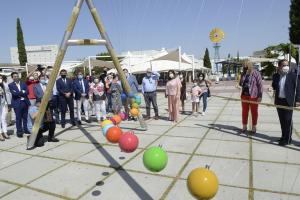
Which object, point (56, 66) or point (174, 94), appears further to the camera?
point (174, 94)

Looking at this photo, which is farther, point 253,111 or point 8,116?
point 8,116

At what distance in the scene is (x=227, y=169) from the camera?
4.80 meters

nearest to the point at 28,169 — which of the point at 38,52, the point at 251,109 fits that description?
the point at 251,109

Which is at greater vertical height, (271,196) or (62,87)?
(62,87)

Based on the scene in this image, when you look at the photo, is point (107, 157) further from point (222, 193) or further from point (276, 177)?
point (276, 177)

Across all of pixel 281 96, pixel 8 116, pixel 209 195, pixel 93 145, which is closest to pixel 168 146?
pixel 93 145

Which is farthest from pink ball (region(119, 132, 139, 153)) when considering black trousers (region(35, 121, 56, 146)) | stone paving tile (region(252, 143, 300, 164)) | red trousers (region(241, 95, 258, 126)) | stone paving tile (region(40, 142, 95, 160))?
red trousers (region(241, 95, 258, 126))

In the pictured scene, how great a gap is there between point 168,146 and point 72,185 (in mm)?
2618

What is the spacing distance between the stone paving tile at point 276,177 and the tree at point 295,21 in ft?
116

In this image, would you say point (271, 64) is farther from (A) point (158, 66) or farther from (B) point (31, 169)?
(B) point (31, 169)

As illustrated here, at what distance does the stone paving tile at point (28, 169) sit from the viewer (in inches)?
190

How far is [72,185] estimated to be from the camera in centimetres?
439

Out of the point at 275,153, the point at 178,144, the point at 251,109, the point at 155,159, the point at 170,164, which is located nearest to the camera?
the point at 155,159

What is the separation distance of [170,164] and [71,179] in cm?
179
